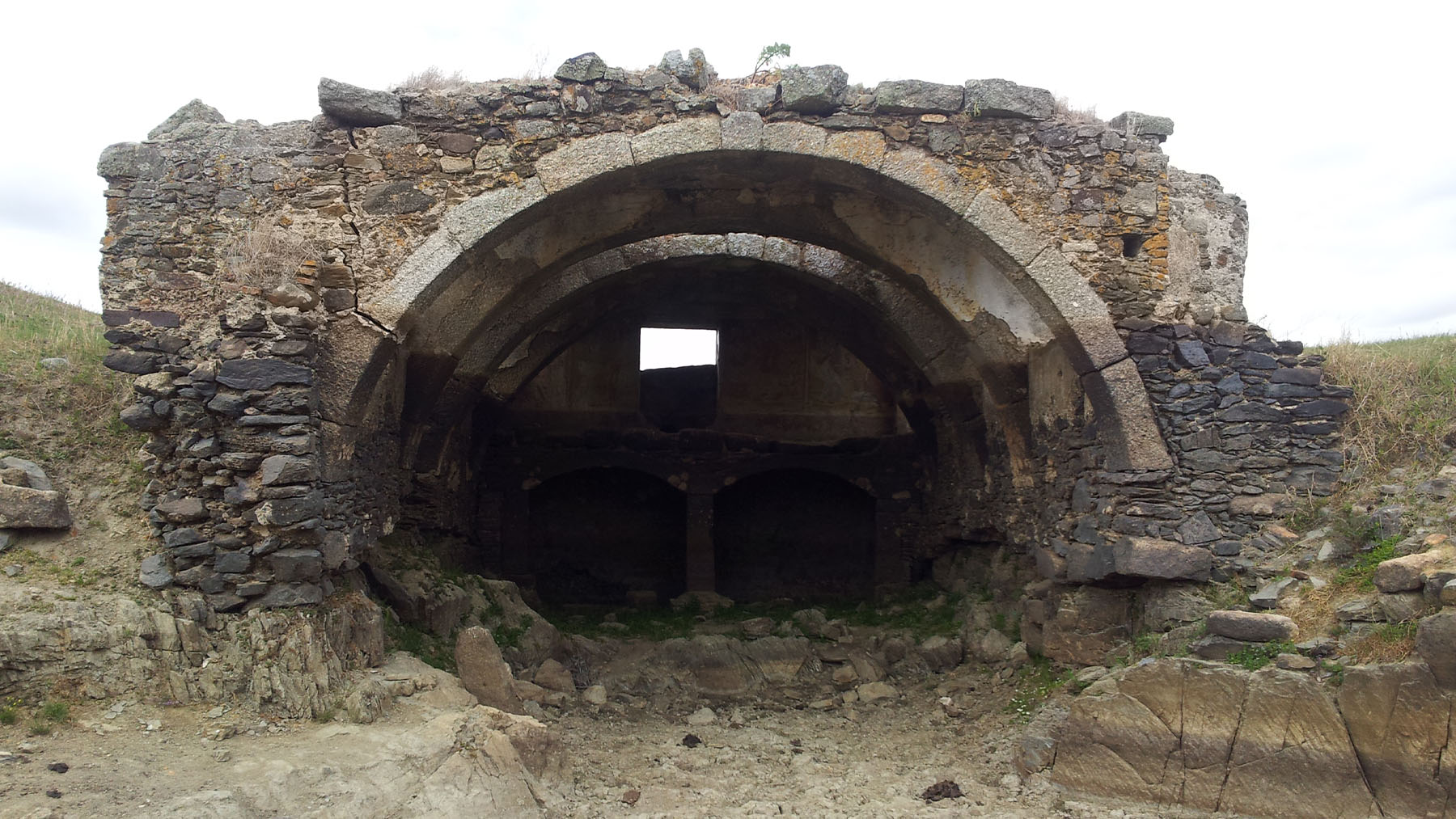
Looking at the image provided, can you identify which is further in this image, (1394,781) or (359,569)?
(359,569)

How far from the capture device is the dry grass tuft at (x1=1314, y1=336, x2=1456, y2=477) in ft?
18.7

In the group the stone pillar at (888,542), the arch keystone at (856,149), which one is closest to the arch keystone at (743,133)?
the arch keystone at (856,149)

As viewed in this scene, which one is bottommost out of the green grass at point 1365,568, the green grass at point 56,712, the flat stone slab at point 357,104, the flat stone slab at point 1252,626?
the green grass at point 56,712

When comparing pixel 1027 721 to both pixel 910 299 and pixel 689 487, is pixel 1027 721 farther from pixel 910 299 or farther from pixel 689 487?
pixel 689 487

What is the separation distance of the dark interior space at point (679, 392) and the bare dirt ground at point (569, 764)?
548cm

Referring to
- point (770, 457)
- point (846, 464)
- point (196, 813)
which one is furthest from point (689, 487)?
point (196, 813)

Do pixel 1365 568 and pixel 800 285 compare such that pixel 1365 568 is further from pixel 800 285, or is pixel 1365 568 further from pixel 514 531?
pixel 514 531

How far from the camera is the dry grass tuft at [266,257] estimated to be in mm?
5266

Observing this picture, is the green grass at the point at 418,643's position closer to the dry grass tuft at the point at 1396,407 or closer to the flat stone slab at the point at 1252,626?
the flat stone slab at the point at 1252,626

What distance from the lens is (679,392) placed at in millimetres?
12211

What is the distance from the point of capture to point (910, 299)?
7953 mm

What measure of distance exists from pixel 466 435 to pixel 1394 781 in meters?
7.40

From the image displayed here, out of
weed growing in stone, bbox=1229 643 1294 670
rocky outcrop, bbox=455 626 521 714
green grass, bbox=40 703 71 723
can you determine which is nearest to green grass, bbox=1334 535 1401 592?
weed growing in stone, bbox=1229 643 1294 670

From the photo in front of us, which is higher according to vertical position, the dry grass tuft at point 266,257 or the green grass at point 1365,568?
the dry grass tuft at point 266,257
